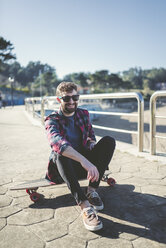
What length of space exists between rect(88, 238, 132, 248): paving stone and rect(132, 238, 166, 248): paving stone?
51 millimetres

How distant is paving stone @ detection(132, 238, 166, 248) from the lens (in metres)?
1.56

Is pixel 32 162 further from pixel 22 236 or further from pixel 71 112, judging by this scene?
pixel 22 236

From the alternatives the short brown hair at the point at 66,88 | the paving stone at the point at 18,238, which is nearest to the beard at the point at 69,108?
the short brown hair at the point at 66,88

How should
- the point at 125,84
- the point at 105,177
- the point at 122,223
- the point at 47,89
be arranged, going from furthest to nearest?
the point at 47,89, the point at 125,84, the point at 105,177, the point at 122,223

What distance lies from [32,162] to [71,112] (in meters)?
1.83

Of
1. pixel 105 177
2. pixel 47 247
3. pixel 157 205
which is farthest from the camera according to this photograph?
pixel 105 177

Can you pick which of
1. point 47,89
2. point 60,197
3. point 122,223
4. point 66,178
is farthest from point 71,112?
point 47,89

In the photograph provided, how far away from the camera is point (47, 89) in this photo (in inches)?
4043

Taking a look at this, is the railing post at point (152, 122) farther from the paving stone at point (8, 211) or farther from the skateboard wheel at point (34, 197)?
the paving stone at point (8, 211)

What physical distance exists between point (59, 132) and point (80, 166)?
16.8 inches

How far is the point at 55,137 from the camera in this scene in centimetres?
205

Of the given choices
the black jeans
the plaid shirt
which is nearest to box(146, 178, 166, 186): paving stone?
the black jeans

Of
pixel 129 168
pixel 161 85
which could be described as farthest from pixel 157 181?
pixel 161 85

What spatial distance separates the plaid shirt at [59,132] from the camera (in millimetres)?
2000
